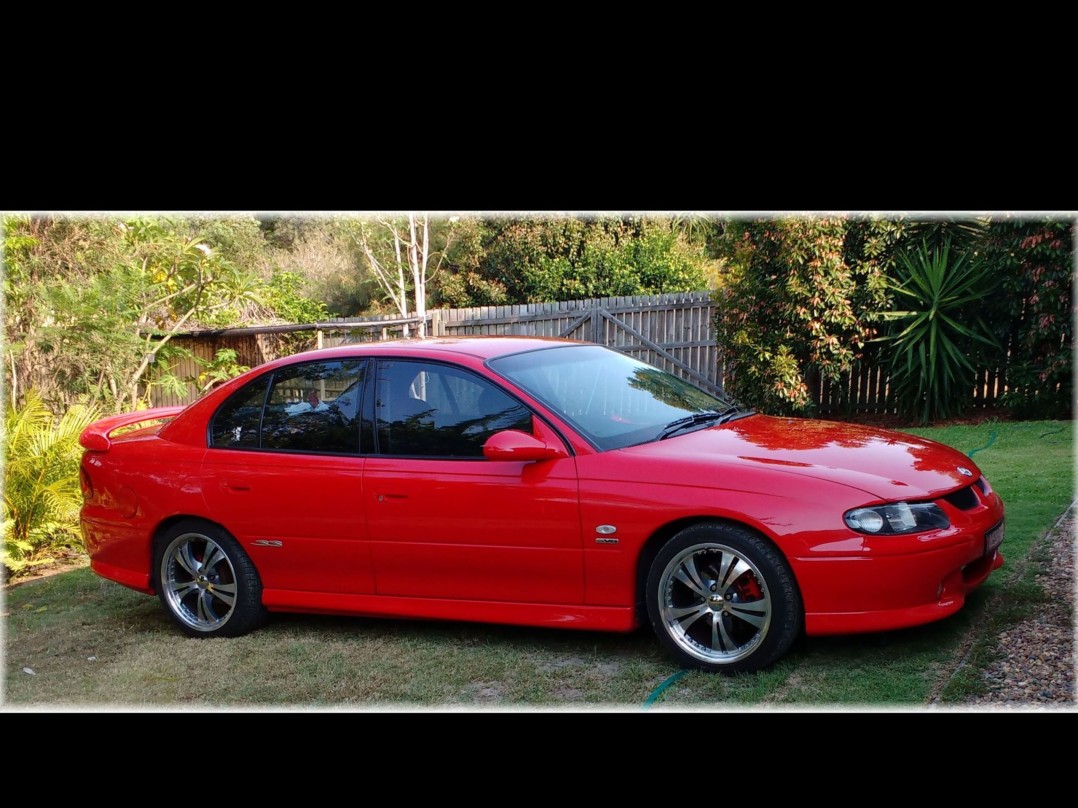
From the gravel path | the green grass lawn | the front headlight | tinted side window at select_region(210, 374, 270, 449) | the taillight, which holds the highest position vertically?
tinted side window at select_region(210, 374, 270, 449)

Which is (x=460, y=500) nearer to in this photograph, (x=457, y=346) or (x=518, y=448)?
(x=518, y=448)

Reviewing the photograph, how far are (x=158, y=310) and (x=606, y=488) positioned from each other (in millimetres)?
10234

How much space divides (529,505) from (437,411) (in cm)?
83

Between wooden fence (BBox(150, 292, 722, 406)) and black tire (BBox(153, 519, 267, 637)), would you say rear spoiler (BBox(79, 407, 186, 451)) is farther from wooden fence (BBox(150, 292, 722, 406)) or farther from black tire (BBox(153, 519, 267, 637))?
wooden fence (BBox(150, 292, 722, 406))

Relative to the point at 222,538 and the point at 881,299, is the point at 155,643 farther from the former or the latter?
the point at 881,299

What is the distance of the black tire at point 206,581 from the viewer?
6.02 m

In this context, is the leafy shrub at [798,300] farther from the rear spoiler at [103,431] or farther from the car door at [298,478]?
the rear spoiler at [103,431]

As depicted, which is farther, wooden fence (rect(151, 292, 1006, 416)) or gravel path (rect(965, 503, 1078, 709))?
wooden fence (rect(151, 292, 1006, 416))

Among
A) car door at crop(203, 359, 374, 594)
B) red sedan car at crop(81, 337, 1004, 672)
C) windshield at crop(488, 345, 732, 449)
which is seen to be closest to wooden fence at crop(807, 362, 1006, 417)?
windshield at crop(488, 345, 732, 449)

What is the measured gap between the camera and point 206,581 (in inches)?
242

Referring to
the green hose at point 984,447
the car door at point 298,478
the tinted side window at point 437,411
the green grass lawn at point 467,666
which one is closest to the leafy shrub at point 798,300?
the green hose at point 984,447

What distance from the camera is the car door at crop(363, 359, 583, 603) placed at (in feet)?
16.8

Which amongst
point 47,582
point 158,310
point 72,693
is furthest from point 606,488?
point 158,310

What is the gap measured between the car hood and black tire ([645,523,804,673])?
0.40 m
